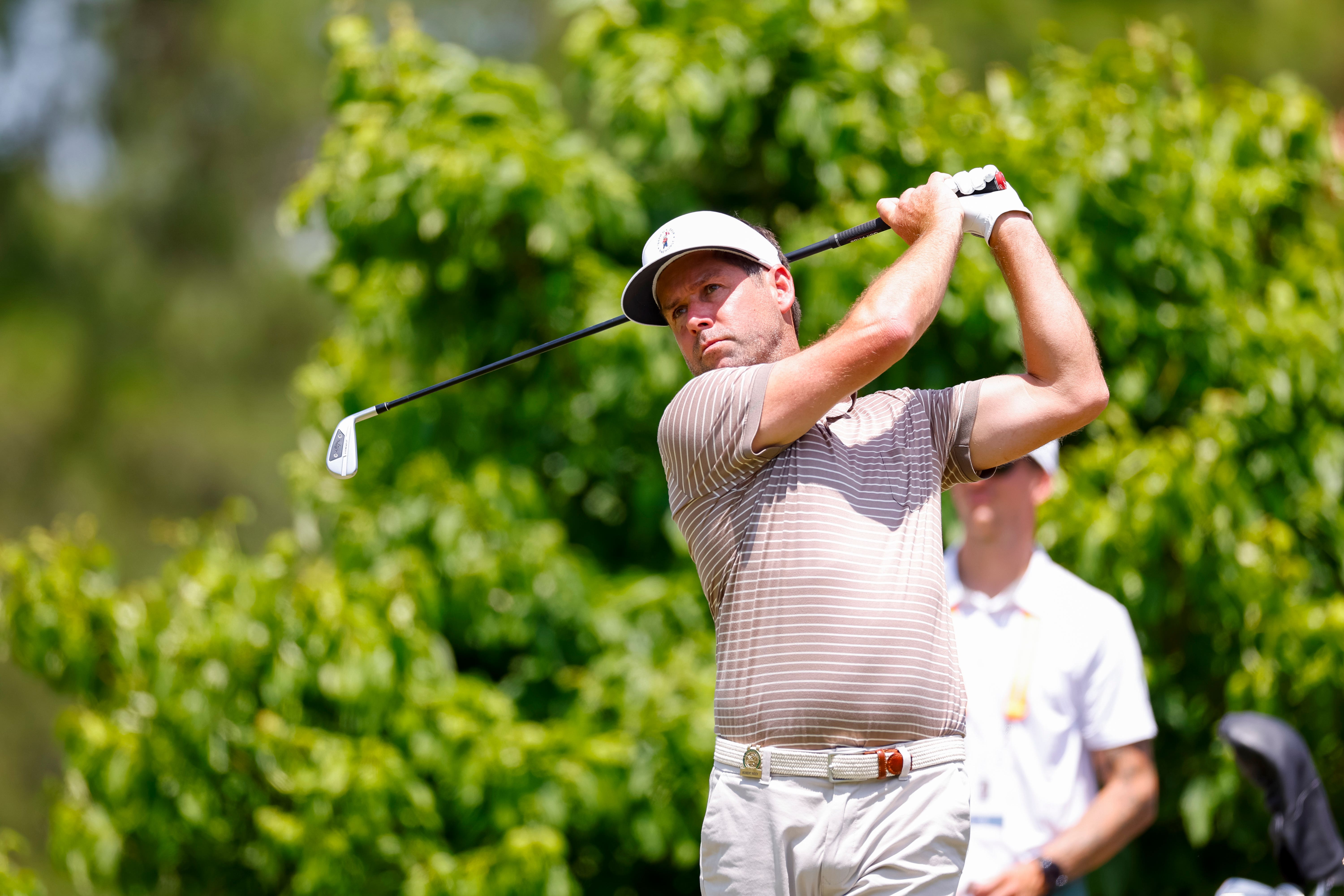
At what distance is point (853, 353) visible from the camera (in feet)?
7.16

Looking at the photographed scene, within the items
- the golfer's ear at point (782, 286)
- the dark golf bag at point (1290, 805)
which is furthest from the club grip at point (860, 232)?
the dark golf bag at point (1290, 805)

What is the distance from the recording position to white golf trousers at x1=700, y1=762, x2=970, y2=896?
2.18 m

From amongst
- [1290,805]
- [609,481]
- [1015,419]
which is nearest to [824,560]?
[1015,419]

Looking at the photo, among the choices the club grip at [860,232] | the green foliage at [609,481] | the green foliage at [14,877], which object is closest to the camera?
the club grip at [860,232]

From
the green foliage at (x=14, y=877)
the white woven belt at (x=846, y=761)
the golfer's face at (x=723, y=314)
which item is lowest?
the green foliage at (x=14, y=877)

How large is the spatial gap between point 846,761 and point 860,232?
104 centimetres

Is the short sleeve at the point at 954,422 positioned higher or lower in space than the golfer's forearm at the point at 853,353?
lower

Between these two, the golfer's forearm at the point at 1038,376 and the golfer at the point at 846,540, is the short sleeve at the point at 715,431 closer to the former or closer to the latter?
the golfer at the point at 846,540

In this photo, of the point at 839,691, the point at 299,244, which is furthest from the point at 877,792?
the point at 299,244

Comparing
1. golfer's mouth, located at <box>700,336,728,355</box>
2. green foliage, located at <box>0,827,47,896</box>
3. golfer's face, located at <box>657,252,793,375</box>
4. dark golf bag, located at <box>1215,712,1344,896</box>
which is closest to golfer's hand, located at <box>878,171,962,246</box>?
golfer's face, located at <box>657,252,793,375</box>

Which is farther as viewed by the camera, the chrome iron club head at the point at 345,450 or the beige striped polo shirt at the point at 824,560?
the chrome iron club head at the point at 345,450

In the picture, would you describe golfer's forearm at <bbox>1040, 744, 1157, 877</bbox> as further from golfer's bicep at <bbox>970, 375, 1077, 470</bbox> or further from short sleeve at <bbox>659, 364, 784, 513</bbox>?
short sleeve at <bbox>659, 364, 784, 513</bbox>

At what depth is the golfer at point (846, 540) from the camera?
86.0 inches

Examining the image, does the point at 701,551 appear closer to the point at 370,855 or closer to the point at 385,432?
the point at 370,855
